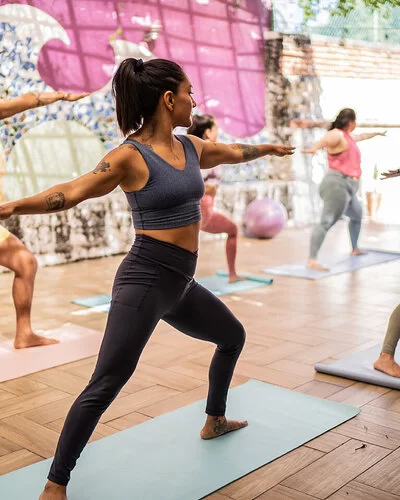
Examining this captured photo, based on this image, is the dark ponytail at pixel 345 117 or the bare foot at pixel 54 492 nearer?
the bare foot at pixel 54 492

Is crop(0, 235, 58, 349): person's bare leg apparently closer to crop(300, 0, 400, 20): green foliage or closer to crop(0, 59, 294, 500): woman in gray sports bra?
crop(0, 59, 294, 500): woman in gray sports bra

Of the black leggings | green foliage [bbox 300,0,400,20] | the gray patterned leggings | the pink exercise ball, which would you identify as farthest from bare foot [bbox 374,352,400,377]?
green foliage [bbox 300,0,400,20]

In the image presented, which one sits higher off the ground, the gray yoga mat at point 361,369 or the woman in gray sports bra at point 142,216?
the woman in gray sports bra at point 142,216

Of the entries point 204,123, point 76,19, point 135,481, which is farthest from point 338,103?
point 135,481

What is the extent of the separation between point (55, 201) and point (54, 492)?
0.79 m

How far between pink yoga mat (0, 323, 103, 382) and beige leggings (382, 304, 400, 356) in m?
1.44

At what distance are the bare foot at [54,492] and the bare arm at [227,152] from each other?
3.41 ft

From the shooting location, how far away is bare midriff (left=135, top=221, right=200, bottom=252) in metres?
1.92

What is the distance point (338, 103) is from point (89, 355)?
671cm

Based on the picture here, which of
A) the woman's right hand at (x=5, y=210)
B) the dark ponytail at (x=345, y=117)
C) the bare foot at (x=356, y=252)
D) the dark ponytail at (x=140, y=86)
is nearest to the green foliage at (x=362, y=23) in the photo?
the dark ponytail at (x=345, y=117)

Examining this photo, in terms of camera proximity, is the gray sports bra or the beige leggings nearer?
the gray sports bra

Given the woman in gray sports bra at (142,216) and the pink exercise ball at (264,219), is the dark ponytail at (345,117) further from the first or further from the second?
the woman in gray sports bra at (142,216)

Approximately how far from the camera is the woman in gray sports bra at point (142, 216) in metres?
1.81

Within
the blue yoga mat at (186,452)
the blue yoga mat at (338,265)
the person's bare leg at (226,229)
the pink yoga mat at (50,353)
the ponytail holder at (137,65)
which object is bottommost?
the blue yoga mat at (338,265)
